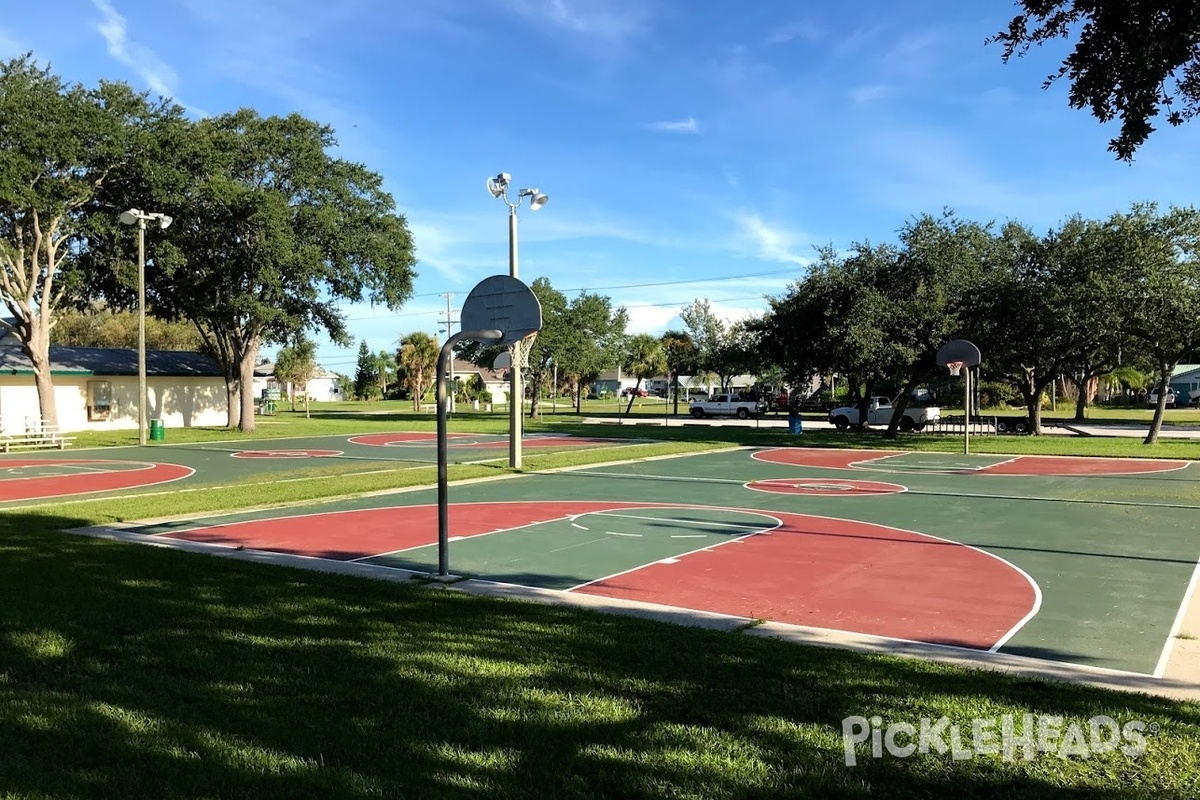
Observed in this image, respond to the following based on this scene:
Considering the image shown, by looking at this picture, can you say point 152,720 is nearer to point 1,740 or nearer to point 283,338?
point 1,740

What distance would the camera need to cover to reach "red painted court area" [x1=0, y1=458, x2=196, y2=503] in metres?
17.9

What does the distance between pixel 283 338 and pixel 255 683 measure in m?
41.4

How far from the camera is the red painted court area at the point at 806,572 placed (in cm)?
784

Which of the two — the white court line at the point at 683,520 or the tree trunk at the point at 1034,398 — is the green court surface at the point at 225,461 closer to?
the white court line at the point at 683,520

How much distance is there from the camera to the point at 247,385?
1682 inches

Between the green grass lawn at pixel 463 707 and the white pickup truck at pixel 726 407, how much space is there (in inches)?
2138

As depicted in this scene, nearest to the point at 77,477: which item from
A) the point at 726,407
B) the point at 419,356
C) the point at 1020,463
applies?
the point at 1020,463

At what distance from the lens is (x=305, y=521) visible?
13.9 metres

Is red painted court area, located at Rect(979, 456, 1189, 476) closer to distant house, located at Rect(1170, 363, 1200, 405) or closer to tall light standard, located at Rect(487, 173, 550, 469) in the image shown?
tall light standard, located at Rect(487, 173, 550, 469)

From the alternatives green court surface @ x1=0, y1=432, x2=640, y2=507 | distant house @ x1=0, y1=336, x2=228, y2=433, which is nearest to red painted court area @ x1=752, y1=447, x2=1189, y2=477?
green court surface @ x1=0, y1=432, x2=640, y2=507

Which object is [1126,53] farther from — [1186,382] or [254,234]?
[1186,382]

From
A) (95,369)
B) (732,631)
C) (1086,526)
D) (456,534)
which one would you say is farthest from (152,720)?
(95,369)

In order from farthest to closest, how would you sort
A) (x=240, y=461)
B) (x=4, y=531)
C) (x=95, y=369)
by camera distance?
(x=95, y=369), (x=240, y=461), (x=4, y=531)

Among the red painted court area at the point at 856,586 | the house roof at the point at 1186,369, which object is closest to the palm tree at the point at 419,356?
the red painted court area at the point at 856,586
